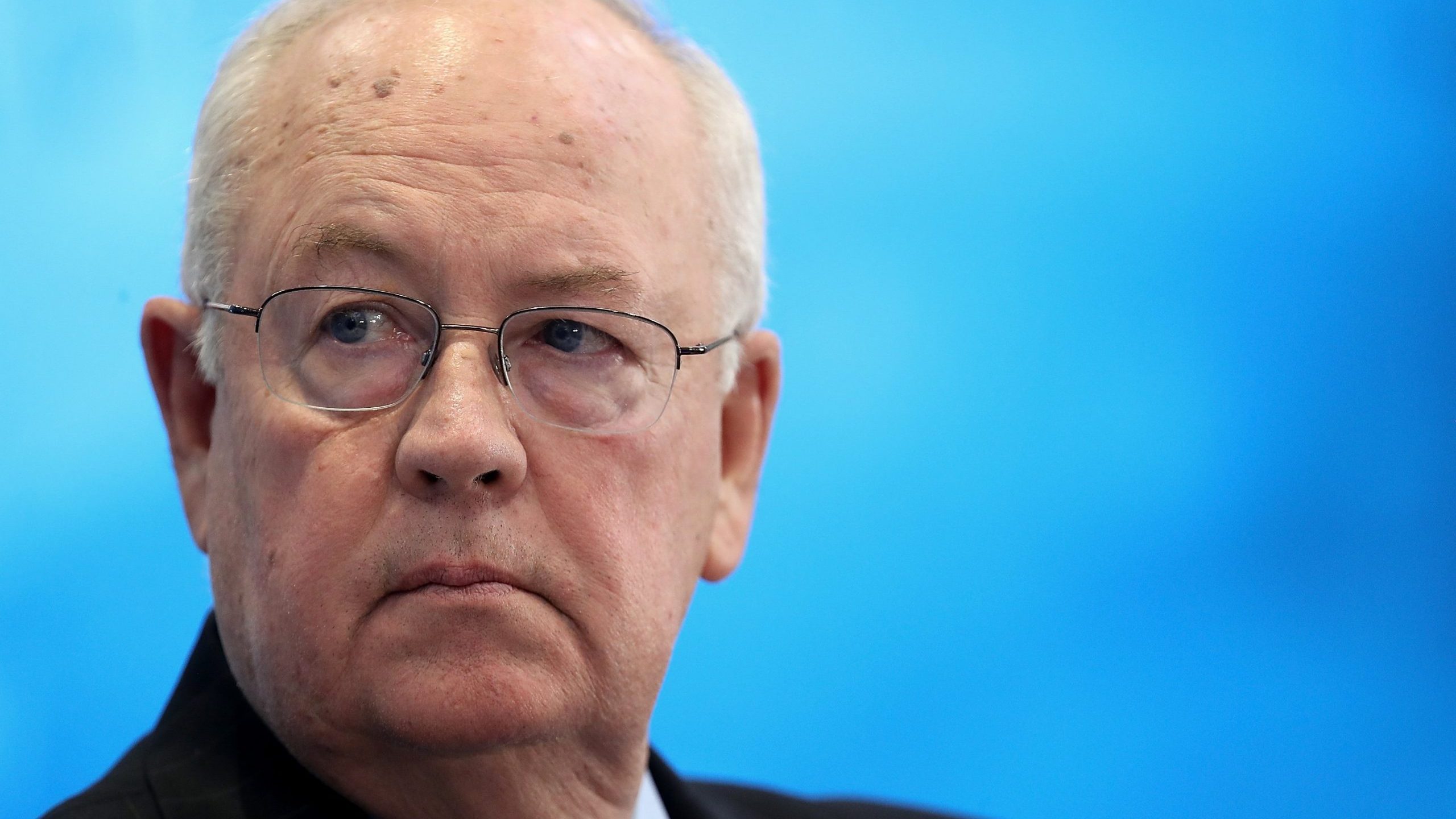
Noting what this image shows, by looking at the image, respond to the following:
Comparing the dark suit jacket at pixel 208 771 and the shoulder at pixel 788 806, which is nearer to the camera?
the dark suit jacket at pixel 208 771

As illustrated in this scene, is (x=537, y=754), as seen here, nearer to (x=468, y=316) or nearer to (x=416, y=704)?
(x=416, y=704)

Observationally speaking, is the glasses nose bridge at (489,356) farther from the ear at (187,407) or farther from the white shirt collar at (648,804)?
the white shirt collar at (648,804)

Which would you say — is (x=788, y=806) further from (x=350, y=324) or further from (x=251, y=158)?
(x=251, y=158)

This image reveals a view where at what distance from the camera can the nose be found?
1.55 metres

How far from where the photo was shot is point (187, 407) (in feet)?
6.12

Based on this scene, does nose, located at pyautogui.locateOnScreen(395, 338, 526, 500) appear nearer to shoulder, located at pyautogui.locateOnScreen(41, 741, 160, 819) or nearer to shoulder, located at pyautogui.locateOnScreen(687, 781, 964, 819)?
shoulder, located at pyautogui.locateOnScreen(41, 741, 160, 819)

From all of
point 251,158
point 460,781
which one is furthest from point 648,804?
point 251,158

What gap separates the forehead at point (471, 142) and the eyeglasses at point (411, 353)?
72 millimetres

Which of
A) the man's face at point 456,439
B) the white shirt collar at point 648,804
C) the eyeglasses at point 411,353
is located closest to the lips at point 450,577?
the man's face at point 456,439

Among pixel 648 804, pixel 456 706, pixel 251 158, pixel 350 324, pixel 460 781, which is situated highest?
pixel 251 158

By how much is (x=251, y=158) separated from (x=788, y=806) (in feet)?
5.08

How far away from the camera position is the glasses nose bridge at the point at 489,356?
1.63 m

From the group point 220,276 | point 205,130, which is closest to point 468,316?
point 220,276

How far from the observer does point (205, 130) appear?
6.18 feet
